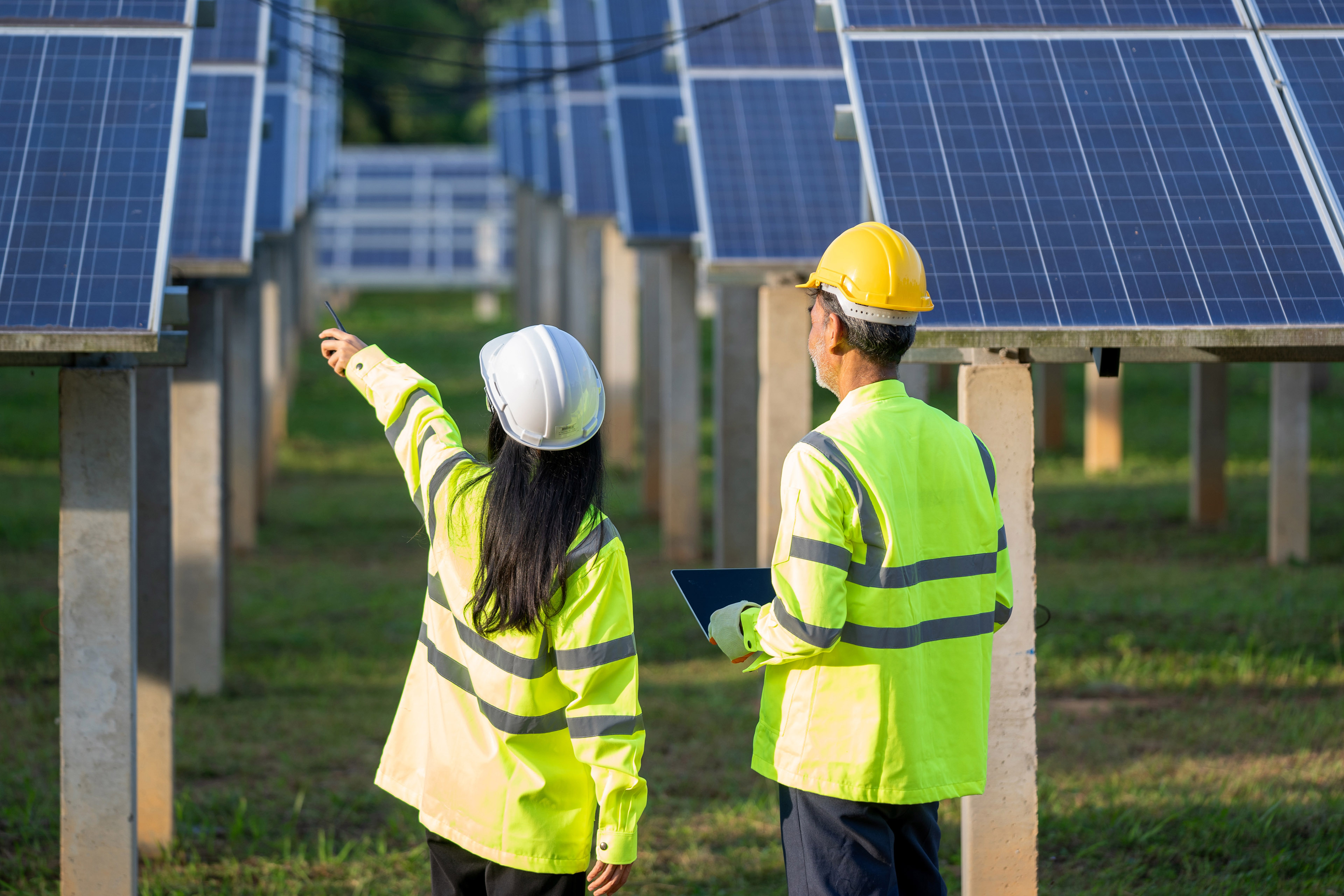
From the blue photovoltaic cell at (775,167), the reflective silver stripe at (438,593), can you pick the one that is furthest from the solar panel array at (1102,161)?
the blue photovoltaic cell at (775,167)

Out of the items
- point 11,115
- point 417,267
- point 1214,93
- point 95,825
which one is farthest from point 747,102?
point 417,267

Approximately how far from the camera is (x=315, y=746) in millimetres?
7035

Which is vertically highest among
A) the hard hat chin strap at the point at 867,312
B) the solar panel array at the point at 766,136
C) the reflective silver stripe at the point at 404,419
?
the solar panel array at the point at 766,136

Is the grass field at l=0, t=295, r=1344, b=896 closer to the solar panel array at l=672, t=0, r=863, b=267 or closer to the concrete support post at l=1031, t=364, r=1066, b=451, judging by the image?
the concrete support post at l=1031, t=364, r=1066, b=451

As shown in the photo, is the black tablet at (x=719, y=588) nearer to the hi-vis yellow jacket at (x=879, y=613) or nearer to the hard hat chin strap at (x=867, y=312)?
the hi-vis yellow jacket at (x=879, y=613)

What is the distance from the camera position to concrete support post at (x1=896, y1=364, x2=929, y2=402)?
538 centimetres

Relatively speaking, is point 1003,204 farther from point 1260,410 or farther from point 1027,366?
point 1260,410

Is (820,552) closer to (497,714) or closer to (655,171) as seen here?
(497,714)

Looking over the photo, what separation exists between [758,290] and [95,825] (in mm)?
5888

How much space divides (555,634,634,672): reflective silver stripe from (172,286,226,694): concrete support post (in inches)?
203

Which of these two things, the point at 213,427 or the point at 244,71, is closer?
the point at 213,427

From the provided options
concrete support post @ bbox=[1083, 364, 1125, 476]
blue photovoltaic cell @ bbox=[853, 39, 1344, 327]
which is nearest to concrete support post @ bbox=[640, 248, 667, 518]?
concrete support post @ bbox=[1083, 364, 1125, 476]

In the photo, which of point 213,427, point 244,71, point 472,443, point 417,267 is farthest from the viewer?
point 417,267

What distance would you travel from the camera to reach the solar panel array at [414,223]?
3603 centimetres
